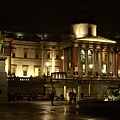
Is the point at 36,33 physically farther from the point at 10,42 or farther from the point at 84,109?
the point at 84,109

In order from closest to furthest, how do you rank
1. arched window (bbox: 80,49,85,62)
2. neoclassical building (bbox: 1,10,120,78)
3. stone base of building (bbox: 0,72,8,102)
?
stone base of building (bbox: 0,72,8,102) → neoclassical building (bbox: 1,10,120,78) → arched window (bbox: 80,49,85,62)

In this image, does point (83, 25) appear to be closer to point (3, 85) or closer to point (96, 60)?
point (96, 60)

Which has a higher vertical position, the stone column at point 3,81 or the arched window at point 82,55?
the arched window at point 82,55

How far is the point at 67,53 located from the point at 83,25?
9.88m

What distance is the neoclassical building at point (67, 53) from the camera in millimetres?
81375

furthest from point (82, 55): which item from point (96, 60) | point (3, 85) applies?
point (3, 85)

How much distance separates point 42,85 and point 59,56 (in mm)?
31435

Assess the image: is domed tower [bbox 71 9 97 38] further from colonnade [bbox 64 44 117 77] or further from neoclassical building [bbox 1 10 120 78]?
colonnade [bbox 64 44 117 77]

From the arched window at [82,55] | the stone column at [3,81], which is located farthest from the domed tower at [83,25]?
the stone column at [3,81]

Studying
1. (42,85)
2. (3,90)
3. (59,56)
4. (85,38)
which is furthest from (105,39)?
(3,90)

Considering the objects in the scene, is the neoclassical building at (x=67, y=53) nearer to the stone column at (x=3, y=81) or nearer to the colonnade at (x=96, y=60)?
the colonnade at (x=96, y=60)

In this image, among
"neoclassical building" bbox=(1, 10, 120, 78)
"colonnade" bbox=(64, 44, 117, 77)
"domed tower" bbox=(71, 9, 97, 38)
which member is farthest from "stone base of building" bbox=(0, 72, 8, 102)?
"domed tower" bbox=(71, 9, 97, 38)

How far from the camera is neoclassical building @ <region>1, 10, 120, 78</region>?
81375mm

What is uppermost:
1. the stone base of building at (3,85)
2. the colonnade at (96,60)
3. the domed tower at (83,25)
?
the domed tower at (83,25)
